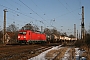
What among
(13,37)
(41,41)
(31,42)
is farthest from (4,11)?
(13,37)

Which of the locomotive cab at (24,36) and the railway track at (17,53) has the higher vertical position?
the locomotive cab at (24,36)

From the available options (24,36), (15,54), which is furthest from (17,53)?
(24,36)

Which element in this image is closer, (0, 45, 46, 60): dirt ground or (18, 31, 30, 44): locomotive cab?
(0, 45, 46, 60): dirt ground

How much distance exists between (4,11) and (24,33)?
744cm

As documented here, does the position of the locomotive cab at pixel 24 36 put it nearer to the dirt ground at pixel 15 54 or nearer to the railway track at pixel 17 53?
the railway track at pixel 17 53

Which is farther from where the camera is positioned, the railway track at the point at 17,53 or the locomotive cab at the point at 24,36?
the locomotive cab at the point at 24,36

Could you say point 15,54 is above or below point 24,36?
below

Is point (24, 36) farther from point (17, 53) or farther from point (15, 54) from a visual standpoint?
point (15, 54)

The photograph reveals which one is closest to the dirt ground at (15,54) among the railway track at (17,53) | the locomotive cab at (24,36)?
the railway track at (17,53)

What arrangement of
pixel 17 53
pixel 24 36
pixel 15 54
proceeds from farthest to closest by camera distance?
pixel 24 36 < pixel 17 53 < pixel 15 54

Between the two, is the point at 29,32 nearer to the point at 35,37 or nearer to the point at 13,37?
the point at 35,37

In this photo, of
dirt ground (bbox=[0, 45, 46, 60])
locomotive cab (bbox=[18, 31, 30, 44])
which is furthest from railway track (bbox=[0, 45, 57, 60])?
locomotive cab (bbox=[18, 31, 30, 44])

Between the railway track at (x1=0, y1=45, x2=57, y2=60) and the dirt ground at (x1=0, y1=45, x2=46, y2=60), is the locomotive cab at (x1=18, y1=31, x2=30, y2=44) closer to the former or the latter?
the railway track at (x1=0, y1=45, x2=57, y2=60)

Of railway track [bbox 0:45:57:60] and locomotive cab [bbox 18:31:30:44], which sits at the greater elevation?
locomotive cab [bbox 18:31:30:44]
